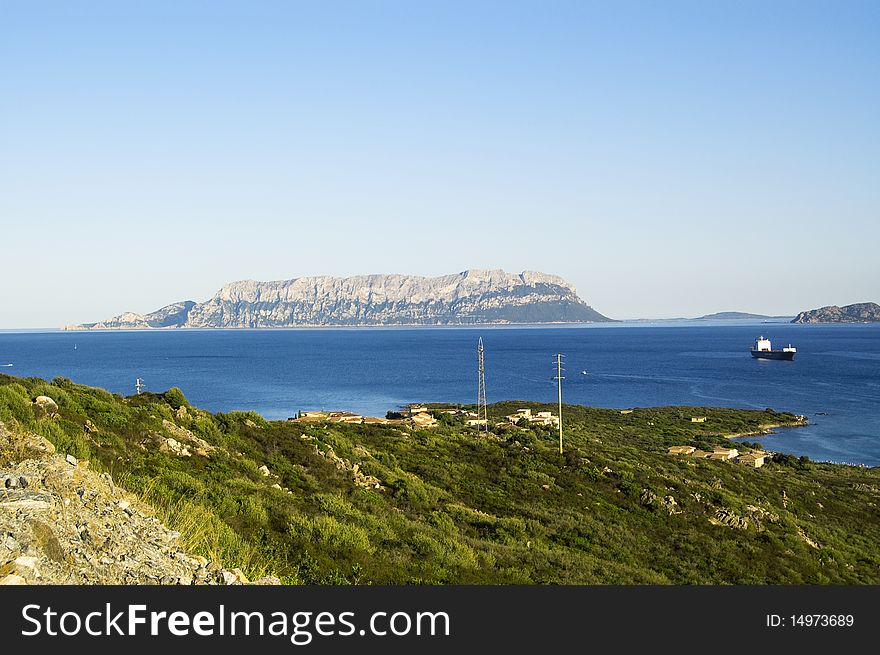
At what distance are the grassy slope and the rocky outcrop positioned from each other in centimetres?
100

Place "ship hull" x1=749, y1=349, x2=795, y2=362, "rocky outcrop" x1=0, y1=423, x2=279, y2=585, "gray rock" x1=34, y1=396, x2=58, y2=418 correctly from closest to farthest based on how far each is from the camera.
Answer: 1. "rocky outcrop" x1=0, y1=423, x2=279, y2=585
2. "gray rock" x1=34, y1=396, x2=58, y2=418
3. "ship hull" x1=749, y1=349, x2=795, y2=362

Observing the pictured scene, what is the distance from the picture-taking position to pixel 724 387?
12094cm

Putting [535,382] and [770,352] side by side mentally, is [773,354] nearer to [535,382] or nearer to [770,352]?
[770,352]

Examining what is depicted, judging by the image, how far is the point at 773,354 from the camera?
181375 millimetres

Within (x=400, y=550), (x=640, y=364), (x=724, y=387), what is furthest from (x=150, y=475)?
(x=640, y=364)

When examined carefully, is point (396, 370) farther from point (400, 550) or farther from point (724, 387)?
point (400, 550)

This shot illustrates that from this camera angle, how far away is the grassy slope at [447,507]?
47.0ft

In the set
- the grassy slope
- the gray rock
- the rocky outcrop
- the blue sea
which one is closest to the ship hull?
the blue sea

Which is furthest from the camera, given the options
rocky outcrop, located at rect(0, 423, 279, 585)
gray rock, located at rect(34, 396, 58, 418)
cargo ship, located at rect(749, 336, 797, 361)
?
cargo ship, located at rect(749, 336, 797, 361)

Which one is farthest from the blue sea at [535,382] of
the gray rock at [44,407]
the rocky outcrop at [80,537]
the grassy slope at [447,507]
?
the rocky outcrop at [80,537]

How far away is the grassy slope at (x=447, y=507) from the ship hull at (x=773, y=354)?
147302 mm

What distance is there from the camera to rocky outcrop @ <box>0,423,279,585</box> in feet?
26.7

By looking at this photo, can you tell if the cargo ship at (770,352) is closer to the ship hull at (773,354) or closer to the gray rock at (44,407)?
the ship hull at (773,354)

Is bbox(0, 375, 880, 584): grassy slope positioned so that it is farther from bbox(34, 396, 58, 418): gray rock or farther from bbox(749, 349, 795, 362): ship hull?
bbox(749, 349, 795, 362): ship hull
